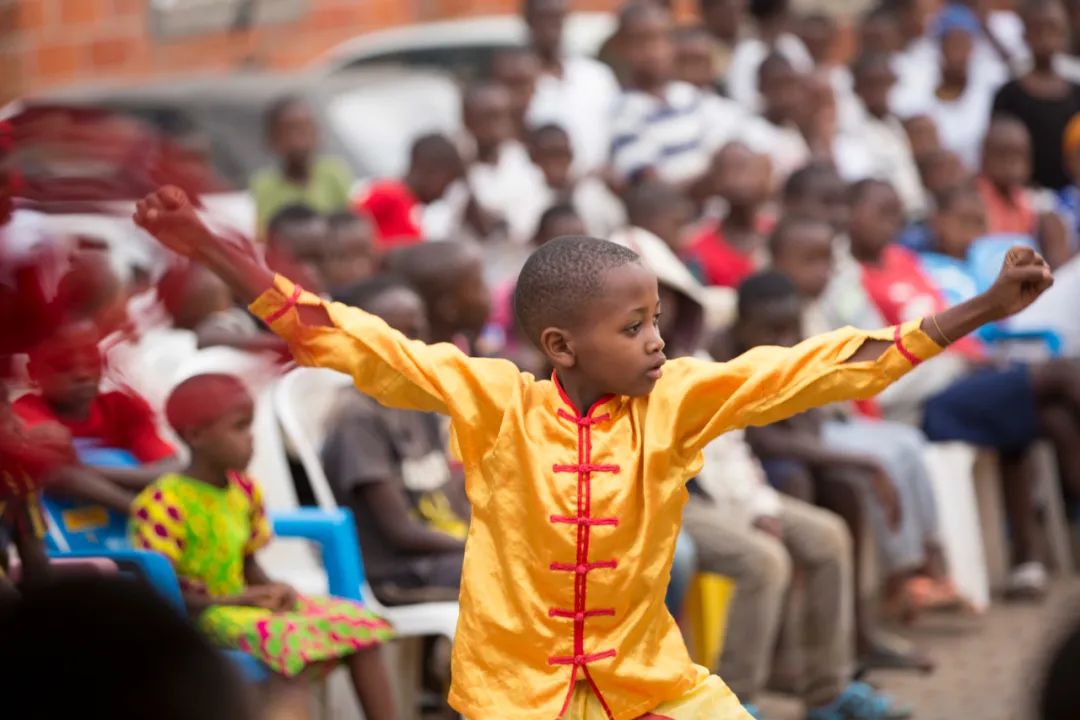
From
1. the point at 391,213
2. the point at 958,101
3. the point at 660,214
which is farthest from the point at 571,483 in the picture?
the point at 958,101

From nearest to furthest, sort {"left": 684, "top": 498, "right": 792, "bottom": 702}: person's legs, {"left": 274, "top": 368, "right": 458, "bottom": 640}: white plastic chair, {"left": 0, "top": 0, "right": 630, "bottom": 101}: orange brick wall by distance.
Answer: {"left": 274, "top": 368, "right": 458, "bottom": 640}: white plastic chair < {"left": 684, "top": 498, "right": 792, "bottom": 702}: person's legs < {"left": 0, "top": 0, "right": 630, "bottom": 101}: orange brick wall

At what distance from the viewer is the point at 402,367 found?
379 cm

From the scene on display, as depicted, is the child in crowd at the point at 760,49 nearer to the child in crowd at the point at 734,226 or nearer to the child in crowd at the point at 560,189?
the child in crowd at the point at 560,189

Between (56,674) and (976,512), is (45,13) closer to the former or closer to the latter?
(976,512)

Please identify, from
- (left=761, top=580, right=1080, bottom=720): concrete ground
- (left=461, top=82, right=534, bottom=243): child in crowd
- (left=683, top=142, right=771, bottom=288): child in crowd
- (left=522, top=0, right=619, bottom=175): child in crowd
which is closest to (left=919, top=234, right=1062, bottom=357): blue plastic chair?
(left=683, top=142, right=771, bottom=288): child in crowd

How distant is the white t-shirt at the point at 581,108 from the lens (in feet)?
31.4

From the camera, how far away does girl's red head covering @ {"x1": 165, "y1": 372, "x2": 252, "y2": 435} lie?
4.83 meters

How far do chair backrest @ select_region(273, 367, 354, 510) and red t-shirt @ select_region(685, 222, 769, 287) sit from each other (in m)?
2.23

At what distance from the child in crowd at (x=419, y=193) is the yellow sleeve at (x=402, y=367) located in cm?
449

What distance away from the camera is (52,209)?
4.24 metres

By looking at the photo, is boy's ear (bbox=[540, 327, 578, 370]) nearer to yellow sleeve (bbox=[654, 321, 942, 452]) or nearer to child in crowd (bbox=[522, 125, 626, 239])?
yellow sleeve (bbox=[654, 321, 942, 452])

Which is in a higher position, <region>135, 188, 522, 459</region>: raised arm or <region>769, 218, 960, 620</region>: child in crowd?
<region>135, 188, 522, 459</region>: raised arm

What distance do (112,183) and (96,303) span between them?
317 millimetres

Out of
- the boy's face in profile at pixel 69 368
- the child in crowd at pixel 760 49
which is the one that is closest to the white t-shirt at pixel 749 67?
the child in crowd at pixel 760 49
